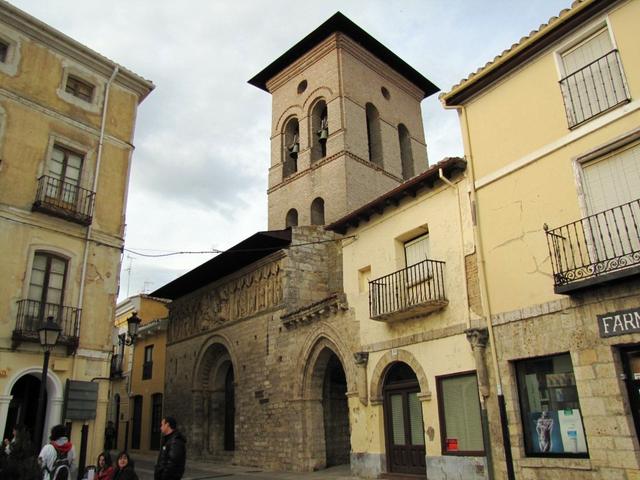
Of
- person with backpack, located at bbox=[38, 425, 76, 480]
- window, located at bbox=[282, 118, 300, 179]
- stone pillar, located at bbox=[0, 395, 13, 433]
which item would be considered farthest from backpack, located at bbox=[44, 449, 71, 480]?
window, located at bbox=[282, 118, 300, 179]

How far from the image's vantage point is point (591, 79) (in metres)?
9.77

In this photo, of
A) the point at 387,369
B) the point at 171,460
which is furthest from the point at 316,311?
the point at 171,460

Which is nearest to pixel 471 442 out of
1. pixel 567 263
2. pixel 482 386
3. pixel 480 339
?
pixel 482 386

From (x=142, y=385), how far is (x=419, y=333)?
19.7 m

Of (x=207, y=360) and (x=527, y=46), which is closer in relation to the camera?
(x=527, y=46)

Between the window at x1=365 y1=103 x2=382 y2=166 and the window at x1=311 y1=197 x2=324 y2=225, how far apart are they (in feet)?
11.4

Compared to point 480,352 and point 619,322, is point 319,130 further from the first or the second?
point 619,322

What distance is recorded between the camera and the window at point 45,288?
12.2 m

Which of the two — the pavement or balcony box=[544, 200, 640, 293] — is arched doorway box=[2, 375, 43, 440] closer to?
the pavement

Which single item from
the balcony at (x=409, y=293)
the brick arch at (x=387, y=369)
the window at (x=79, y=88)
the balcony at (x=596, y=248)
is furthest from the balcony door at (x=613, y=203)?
the window at (x=79, y=88)

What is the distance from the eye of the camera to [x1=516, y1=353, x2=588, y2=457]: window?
9.14 m

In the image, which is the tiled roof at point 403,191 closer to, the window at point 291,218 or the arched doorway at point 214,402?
the arched doorway at point 214,402

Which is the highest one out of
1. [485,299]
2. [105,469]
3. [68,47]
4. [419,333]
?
[68,47]

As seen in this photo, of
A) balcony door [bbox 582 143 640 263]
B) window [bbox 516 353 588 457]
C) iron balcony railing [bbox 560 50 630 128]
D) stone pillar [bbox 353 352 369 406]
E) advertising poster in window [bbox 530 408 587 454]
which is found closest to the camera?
balcony door [bbox 582 143 640 263]
